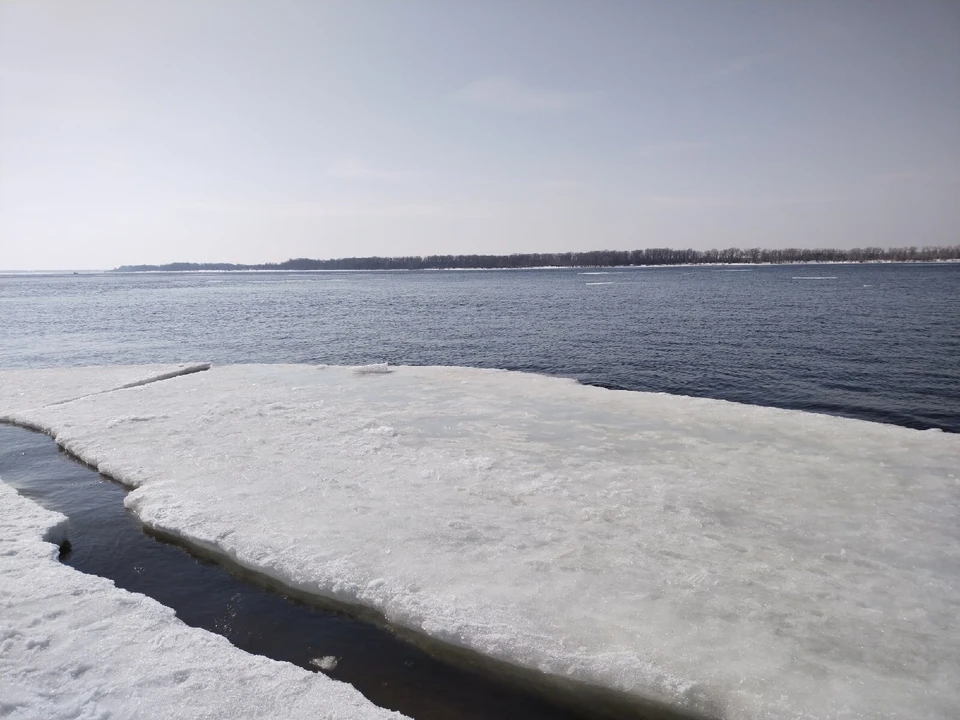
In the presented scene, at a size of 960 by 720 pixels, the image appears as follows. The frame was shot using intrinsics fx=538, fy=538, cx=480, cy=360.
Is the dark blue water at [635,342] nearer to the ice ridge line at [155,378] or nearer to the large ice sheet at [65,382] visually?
the ice ridge line at [155,378]

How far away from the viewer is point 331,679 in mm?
4301

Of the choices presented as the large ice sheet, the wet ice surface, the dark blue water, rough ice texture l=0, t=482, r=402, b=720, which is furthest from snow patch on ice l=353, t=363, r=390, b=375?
rough ice texture l=0, t=482, r=402, b=720

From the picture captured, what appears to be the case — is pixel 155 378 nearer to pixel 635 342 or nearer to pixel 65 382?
pixel 65 382

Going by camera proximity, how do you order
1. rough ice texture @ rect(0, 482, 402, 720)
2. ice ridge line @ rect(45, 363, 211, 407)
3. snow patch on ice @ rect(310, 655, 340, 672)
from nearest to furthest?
rough ice texture @ rect(0, 482, 402, 720) < snow patch on ice @ rect(310, 655, 340, 672) < ice ridge line @ rect(45, 363, 211, 407)

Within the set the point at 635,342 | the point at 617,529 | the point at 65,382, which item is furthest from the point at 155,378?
the point at 635,342

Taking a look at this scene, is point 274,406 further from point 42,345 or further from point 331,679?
point 42,345

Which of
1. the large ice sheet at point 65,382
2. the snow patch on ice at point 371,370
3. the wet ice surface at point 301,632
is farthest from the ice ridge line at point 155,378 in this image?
the wet ice surface at point 301,632

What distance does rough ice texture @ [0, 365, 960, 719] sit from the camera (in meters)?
4.34

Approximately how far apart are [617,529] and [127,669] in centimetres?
498

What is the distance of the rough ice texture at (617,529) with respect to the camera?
14.2 feet

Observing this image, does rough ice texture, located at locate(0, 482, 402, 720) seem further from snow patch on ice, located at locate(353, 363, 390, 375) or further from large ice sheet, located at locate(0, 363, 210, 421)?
snow patch on ice, located at locate(353, 363, 390, 375)

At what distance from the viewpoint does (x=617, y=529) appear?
21.2 feet

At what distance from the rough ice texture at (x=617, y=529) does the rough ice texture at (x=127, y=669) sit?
3.69ft

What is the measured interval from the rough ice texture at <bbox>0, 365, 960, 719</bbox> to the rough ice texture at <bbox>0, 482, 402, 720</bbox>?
112 cm
